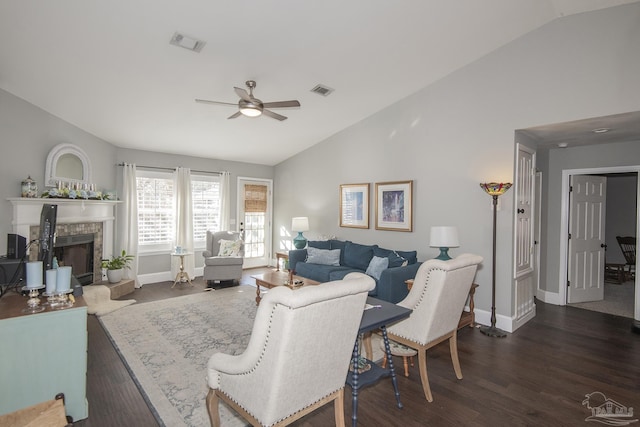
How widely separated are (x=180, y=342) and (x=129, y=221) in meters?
3.36

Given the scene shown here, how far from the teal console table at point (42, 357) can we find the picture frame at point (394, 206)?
14.2 ft

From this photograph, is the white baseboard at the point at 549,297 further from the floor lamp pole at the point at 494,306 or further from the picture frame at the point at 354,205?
the picture frame at the point at 354,205

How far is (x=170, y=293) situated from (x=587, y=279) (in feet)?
23.2

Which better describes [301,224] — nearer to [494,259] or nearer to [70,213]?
[494,259]

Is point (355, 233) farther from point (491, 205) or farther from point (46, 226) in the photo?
point (46, 226)

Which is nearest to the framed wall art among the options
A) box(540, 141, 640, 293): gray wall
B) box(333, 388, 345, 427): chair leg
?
box(540, 141, 640, 293): gray wall

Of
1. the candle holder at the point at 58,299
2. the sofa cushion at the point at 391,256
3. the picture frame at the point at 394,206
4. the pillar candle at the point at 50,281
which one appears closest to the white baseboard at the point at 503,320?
the sofa cushion at the point at 391,256

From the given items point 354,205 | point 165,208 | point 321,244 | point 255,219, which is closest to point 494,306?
point 354,205

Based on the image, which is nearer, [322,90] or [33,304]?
[33,304]

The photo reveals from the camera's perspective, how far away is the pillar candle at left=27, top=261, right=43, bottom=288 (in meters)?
2.39

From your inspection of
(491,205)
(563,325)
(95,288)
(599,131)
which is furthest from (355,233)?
(95,288)

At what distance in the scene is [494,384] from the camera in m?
2.91

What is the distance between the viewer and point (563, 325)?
4406 mm

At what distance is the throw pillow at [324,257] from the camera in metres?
5.86
